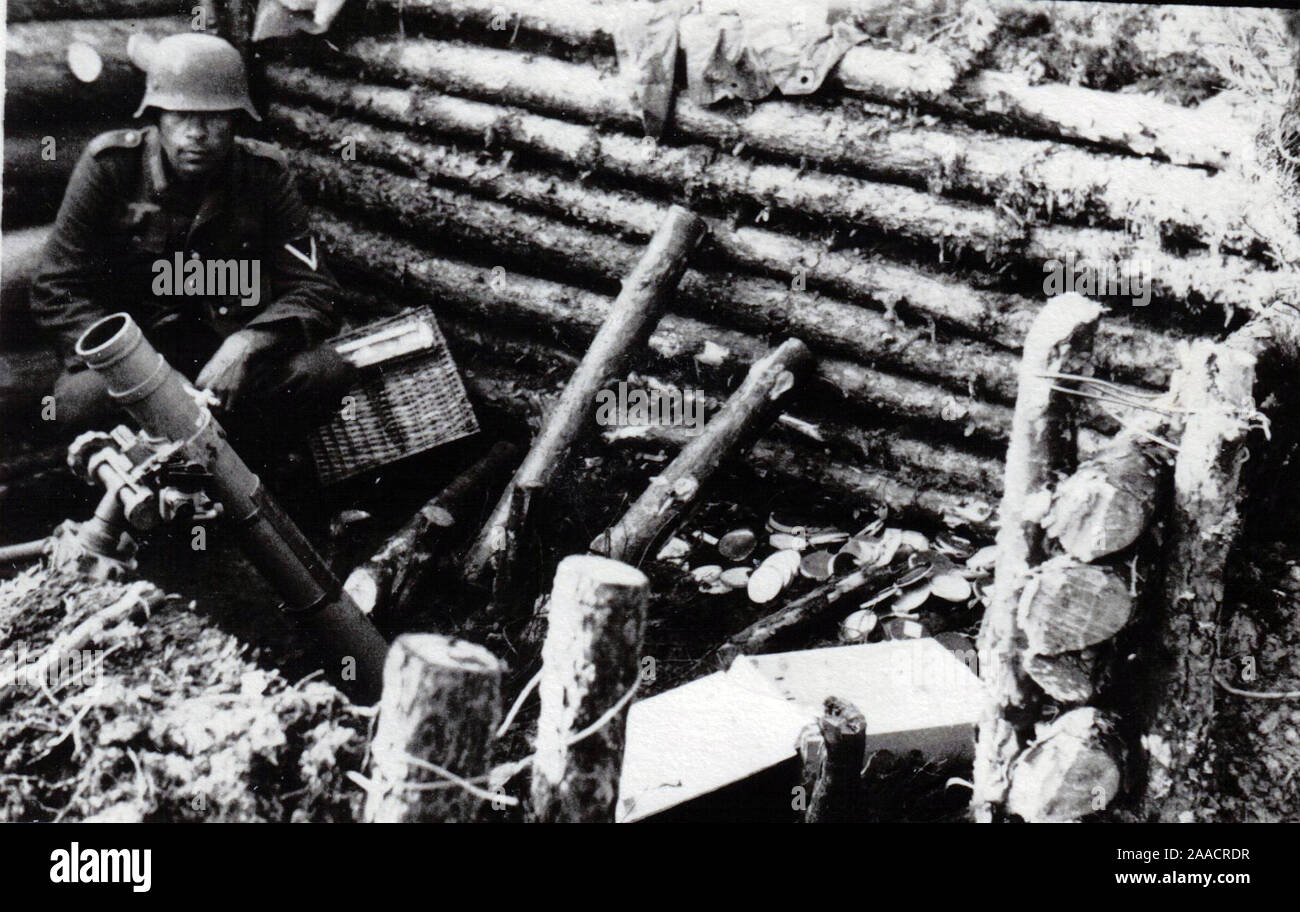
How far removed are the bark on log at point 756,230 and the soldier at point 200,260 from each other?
0.91 m

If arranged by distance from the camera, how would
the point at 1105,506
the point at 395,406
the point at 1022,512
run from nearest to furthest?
the point at 1105,506, the point at 1022,512, the point at 395,406

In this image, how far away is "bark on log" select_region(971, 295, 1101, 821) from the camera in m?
2.39

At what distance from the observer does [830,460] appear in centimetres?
427

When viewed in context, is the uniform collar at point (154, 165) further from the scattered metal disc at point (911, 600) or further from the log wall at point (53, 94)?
the scattered metal disc at point (911, 600)

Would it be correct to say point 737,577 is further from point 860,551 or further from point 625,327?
point 625,327

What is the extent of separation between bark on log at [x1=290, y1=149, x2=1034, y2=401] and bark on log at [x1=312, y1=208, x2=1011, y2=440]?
0.07 metres

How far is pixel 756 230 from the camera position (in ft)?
14.0

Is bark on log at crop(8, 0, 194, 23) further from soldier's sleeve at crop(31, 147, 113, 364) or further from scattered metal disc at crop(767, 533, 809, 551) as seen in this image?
scattered metal disc at crop(767, 533, 809, 551)

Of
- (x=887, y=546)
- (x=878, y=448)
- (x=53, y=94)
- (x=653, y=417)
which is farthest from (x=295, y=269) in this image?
(x=887, y=546)

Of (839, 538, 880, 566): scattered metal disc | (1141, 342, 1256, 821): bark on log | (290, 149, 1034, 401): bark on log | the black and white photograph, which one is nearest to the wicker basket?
the black and white photograph

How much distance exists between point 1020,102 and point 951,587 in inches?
64.9
